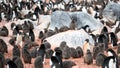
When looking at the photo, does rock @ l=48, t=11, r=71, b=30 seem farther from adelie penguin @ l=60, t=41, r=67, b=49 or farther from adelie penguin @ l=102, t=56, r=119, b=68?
adelie penguin @ l=102, t=56, r=119, b=68

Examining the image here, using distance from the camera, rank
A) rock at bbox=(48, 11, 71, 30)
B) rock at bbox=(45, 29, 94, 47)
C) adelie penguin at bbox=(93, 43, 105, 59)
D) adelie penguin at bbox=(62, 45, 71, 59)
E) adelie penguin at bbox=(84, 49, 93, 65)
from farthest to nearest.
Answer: rock at bbox=(48, 11, 71, 30) < rock at bbox=(45, 29, 94, 47) < adelie penguin at bbox=(62, 45, 71, 59) < adelie penguin at bbox=(93, 43, 105, 59) < adelie penguin at bbox=(84, 49, 93, 65)

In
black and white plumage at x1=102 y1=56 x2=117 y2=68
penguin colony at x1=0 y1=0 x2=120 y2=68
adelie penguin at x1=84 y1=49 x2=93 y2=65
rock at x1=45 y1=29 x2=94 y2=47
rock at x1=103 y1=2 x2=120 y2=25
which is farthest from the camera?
rock at x1=103 y1=2 x2=120 y2=25

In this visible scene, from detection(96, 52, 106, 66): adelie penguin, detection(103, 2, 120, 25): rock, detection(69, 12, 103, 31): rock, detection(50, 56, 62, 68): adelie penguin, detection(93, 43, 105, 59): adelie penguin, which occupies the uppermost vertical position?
detection(50, 56, 62, 68): adelie penguin

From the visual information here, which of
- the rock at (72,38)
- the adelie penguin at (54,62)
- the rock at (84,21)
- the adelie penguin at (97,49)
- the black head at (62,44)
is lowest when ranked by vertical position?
the rock at (84,21)

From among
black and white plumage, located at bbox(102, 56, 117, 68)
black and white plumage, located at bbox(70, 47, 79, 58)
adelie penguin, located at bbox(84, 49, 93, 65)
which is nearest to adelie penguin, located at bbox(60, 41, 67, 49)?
black and white plumage, located at bbox(70, 47, 79, 58)

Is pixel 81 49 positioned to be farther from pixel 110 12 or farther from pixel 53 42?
pixel 110 12

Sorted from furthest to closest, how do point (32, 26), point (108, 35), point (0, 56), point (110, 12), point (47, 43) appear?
point (110, 12) < point (32, 26) < point (108, 35) < point (47, 43) < point (0, 56)

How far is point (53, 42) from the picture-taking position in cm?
1644

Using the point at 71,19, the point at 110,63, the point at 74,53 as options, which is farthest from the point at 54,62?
the point at 71,19

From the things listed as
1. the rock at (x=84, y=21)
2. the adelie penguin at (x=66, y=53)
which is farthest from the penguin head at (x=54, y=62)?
the rock at (x=84, y=21)

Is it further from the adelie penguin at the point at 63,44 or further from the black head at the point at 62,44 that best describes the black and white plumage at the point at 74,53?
the black head at the point at 62,44

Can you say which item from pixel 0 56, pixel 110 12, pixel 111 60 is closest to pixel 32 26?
pixel 110 12

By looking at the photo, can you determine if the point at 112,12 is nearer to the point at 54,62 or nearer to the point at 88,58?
the point at 88,58

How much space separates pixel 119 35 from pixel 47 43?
4271 mm
